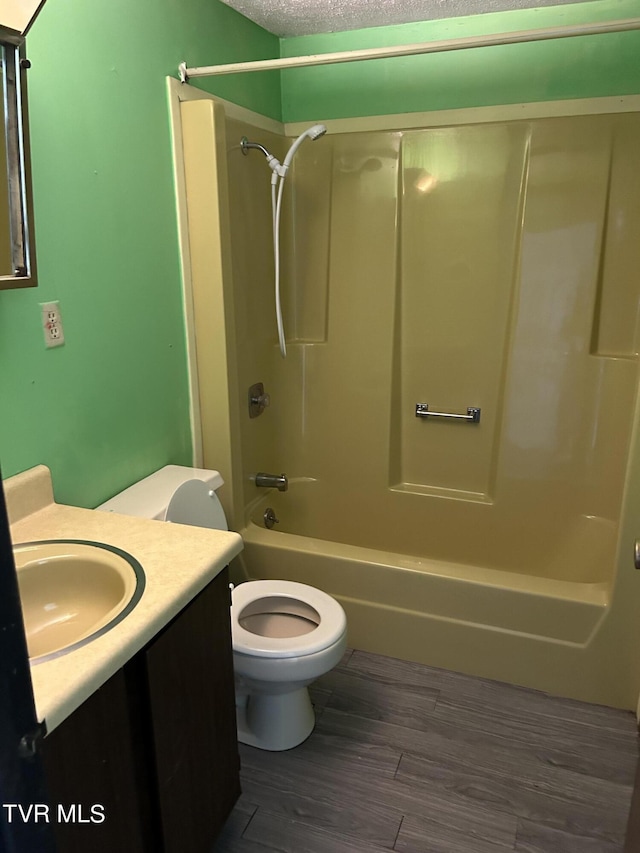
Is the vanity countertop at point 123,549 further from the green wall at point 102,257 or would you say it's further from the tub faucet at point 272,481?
the tub faucet at point 272,481

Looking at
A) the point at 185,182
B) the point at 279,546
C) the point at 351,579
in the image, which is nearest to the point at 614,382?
the point at 351,579

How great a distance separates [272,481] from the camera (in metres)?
2.49

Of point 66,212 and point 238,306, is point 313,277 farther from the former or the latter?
point 66,212

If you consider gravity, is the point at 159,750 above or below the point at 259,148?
below

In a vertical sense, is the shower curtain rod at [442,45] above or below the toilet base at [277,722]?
above

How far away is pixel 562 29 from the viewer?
1532 mm

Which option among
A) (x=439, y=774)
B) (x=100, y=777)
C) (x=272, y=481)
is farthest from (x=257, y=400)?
(x=100, y=777)

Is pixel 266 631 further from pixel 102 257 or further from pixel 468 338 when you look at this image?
pixel 468 338

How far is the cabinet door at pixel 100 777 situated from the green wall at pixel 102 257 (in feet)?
2.12

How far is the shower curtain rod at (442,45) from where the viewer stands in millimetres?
1530

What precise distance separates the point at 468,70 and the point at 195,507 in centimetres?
192

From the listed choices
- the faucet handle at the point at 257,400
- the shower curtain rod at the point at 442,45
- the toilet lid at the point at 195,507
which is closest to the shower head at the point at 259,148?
the shower curtain rod at the point at 442,45

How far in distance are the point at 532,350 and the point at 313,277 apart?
967 mm

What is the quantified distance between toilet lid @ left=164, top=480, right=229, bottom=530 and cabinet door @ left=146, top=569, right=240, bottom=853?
463mm
